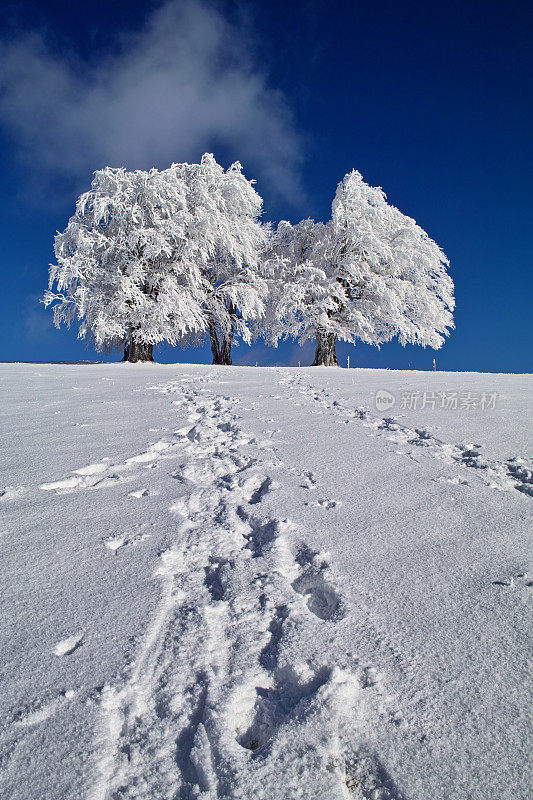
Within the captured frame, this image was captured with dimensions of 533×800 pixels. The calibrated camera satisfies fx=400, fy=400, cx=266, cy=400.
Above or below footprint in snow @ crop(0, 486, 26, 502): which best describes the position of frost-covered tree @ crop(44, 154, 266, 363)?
above

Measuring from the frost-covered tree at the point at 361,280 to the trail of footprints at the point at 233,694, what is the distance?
1384 centimetres

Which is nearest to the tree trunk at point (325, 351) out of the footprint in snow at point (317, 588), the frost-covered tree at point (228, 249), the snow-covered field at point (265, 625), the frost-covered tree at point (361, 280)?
the frost-covered tree at point (361, 280)

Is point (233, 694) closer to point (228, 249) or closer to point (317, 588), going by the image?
point (317, 588)

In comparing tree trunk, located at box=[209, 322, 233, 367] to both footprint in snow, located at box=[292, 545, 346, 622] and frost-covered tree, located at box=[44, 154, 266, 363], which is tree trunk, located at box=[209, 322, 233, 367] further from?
footprint in snow, located at box=[292, 545, 346, 622]

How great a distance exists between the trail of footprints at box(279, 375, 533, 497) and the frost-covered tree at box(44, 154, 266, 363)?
35.3 feet

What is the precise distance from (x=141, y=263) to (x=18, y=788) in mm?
15171

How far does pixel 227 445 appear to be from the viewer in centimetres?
339

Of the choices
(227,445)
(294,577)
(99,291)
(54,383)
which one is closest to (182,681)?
(294,577)

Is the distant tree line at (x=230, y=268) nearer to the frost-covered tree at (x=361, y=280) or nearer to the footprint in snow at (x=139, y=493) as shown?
the frost-covered tree at (x=361, y=280)

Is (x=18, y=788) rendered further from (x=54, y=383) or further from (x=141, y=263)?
(x=141, y=263)

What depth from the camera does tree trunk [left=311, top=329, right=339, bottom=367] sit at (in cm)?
1658

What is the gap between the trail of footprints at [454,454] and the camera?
2602 millimetres

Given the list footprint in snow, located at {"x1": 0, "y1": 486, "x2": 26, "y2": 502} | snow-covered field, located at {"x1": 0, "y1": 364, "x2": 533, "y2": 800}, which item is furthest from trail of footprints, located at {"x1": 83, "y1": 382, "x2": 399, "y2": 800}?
footprint in snow, located at {"x1": 0, "y1": 486, "x2": 26, "y2": 502}

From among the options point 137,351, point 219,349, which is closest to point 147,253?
point 137,351
